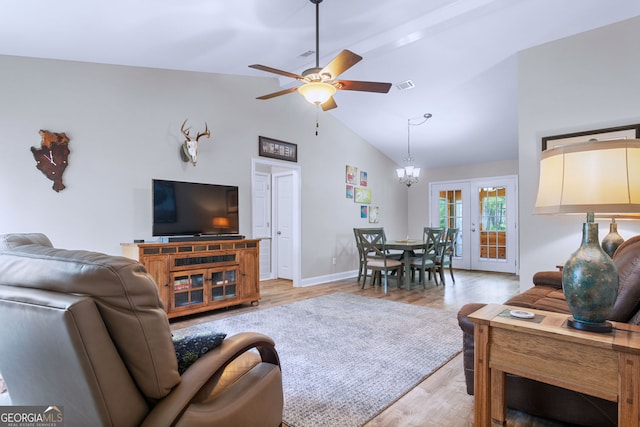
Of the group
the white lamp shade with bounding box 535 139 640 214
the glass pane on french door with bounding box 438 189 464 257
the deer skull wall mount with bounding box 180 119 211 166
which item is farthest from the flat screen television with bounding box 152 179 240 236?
the glass pane on french door with bounding box 438 189 464 257

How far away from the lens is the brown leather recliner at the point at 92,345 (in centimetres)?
87

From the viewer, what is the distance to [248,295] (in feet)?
13.9

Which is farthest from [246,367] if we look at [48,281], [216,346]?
[48,281]

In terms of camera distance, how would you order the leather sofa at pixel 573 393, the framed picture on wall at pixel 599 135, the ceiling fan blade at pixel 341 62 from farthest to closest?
the framed picture on wall at pixel 599 135, the ceiling fan blade at pixel 341 62, the leather sofa at pixel 573 393

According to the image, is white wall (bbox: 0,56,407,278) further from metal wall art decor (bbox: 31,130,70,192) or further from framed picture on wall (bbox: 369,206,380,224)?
framed picture on wall (bbox: 369,206,380,224)

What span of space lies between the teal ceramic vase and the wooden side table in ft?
0.21

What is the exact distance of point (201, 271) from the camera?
3826 mm

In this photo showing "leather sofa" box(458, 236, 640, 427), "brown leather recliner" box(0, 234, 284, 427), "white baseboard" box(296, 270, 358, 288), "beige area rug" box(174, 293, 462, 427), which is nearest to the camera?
"brown leather recliner" box(0, 234, 284, 427)

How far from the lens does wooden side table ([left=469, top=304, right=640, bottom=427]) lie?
1.22 meters

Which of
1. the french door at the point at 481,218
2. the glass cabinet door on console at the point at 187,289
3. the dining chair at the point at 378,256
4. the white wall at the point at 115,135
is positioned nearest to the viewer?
the white wall at the point at 115,135

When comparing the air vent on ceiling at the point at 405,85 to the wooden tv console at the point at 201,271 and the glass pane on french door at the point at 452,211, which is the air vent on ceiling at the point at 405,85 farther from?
the glass pane on french door at the point at 452,211

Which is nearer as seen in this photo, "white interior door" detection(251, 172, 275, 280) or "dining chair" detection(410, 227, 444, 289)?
"dining chair" detection(410, 227, 444, 289)

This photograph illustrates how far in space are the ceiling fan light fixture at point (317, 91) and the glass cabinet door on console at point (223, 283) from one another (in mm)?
2222

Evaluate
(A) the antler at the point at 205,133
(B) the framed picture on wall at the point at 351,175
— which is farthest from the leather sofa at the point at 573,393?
(B) the framed picture on wall at the point at 351,175
